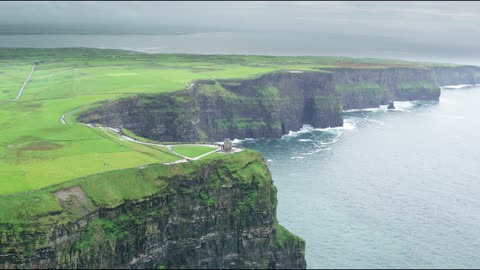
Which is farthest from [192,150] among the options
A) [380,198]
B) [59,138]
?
[380,198]

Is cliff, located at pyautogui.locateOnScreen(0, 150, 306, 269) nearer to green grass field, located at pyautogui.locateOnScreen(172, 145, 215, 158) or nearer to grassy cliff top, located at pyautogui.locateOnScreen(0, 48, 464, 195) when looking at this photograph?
grassy cliff top, located at pyautogui.locateOnScreen(0, 48, 464, 195)

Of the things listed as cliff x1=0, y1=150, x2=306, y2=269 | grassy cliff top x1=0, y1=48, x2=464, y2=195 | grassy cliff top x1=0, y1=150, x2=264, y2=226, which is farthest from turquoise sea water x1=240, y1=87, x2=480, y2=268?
grassy cliff top x1=0, y1=48, x2=464, y2=195

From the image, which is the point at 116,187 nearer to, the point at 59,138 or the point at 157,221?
the point at 157,221

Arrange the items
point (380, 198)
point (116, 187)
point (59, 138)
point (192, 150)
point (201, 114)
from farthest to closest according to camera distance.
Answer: point (201, 114) → point (380, 198) → point (59, 138) → point (192, 150) → point (116, 187)

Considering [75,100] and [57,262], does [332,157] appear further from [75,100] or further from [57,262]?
[57,262]

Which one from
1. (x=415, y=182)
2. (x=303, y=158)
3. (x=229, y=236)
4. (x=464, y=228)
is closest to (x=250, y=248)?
(x=229, y=236)

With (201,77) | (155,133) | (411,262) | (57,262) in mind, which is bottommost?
(411,262)
